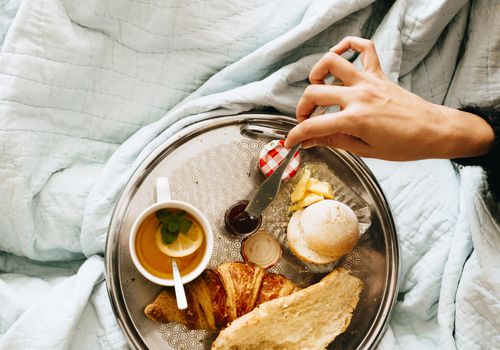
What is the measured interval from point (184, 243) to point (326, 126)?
42 cm

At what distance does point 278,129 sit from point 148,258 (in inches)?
18.6

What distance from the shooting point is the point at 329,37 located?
54.7 inches

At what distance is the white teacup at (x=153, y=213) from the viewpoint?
1.10 metres

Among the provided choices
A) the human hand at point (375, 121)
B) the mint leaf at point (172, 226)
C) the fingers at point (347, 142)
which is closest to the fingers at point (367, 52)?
the human hand at point (375, 121)

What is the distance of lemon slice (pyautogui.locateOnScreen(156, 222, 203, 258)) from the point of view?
1131 millimetres

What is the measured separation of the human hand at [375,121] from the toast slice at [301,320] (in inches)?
13.8

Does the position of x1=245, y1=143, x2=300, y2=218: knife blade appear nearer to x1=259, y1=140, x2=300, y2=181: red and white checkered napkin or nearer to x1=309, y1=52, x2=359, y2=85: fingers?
x1=259, y1=140, x2=300, y2=181: red and white checkered napkin

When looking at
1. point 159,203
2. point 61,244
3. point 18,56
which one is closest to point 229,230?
point 159,203

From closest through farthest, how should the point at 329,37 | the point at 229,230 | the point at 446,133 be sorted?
the point at 446,133 < the point at 229,230 < the point at 329,37

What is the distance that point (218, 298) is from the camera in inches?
45.0

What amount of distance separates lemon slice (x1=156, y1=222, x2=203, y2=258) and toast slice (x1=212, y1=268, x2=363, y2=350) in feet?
0.63

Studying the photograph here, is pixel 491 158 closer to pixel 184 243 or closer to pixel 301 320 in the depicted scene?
pixel 301 320

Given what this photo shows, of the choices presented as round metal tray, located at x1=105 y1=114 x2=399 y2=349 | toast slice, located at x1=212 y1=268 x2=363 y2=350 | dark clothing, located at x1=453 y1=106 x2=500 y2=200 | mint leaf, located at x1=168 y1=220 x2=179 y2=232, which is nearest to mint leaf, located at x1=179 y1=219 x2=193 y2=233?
mint leaf, located at x1=168 y1=220 x2=179 y2=232

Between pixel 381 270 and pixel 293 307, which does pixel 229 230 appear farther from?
pixel 381 270
